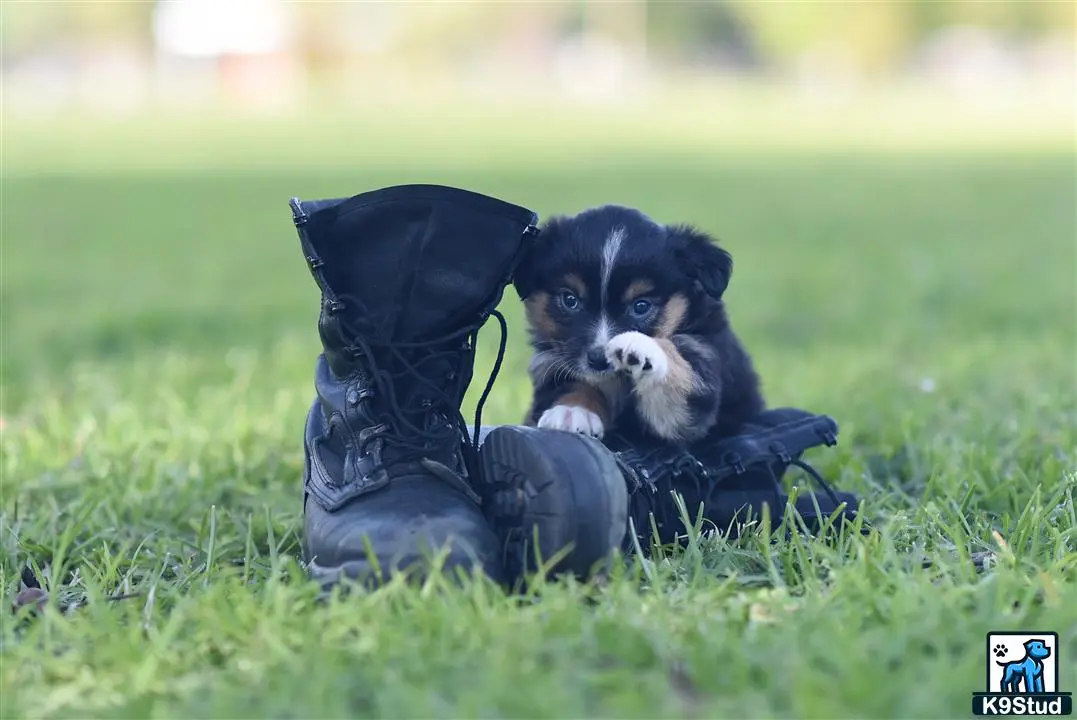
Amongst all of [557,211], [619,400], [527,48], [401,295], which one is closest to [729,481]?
[619,400]

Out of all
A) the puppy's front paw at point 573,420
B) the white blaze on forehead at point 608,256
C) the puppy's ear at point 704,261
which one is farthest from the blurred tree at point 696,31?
the puppy's front paw at point 573,420

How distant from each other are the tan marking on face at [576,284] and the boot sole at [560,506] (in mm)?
580

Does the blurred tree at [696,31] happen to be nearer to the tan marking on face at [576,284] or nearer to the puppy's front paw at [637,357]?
the tan marking on face at [576,284]

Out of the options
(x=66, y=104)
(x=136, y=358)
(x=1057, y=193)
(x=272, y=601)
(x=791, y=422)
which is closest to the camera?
(x=272, y=601)

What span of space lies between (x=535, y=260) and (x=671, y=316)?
42cm

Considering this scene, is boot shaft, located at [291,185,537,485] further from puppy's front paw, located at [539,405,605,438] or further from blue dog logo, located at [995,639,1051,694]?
blue dog logo, located at [995,639,1051,694]

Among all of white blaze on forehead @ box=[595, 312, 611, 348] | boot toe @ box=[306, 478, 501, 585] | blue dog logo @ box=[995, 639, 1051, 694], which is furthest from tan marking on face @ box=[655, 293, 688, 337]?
blue dog logo @ box=[995, 639, 1051, 694]

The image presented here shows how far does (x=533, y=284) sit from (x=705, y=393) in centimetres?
58

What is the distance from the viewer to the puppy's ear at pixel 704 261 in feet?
12.3

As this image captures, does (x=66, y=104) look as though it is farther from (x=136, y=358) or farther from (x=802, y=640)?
(x=802, y=640)

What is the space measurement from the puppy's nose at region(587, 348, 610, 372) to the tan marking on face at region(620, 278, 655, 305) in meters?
0.19

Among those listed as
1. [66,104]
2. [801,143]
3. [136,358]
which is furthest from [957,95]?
[136,358]

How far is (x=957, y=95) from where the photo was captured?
153 feet

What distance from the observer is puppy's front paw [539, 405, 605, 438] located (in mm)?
3570
